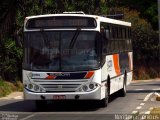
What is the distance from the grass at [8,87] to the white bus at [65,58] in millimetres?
8253

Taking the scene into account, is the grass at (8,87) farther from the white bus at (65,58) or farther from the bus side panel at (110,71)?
the white bus at (65,58)

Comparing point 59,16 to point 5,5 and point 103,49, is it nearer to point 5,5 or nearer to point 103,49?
point 103,49

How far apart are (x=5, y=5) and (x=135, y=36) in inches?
758

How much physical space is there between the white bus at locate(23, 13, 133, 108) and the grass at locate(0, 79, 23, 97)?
8.25 meters

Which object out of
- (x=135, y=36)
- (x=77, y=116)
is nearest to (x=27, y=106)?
(x=77, y=116)

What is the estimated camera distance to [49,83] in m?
19.2

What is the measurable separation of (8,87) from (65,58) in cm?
1089

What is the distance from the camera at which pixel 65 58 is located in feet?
63.6

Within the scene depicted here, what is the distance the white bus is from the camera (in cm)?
1922

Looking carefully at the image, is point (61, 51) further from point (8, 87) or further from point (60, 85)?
point (8, 87)

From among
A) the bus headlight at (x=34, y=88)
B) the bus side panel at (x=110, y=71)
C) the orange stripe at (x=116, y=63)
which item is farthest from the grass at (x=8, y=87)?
the bus headlight at (x=34, y=88)

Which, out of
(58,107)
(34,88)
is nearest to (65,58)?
(34,88)

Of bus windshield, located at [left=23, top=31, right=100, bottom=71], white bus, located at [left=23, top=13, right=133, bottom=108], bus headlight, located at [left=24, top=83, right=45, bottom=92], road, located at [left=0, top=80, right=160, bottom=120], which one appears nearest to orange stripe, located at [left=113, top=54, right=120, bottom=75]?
road, located at [left=0, top=80, right=160, bottom=120]

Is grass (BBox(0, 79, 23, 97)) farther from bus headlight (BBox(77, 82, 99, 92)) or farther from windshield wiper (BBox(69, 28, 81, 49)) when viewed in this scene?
bus headlight (BBox(77, 82, 99, 92))
